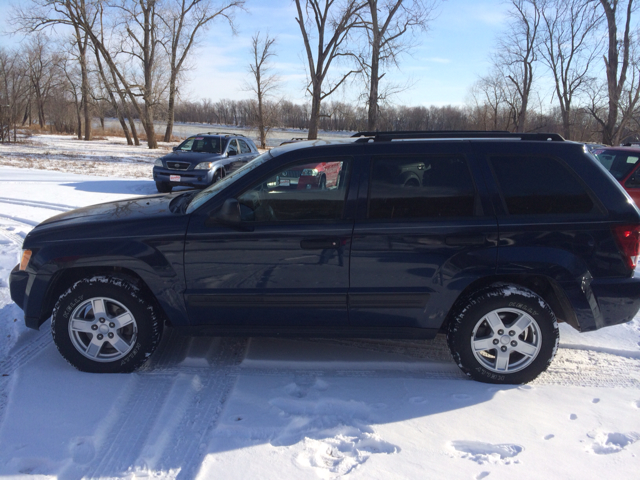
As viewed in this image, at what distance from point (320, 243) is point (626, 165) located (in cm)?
782

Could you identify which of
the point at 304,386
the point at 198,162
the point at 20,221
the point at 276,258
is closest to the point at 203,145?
the point at 198,162

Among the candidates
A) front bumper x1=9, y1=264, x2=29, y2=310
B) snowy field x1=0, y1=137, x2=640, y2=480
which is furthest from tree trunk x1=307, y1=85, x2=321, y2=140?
front bumper x1=9, y1=264, x2=29, y2=310

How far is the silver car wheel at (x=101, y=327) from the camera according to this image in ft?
11.8

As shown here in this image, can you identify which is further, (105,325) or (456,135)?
(456,135)

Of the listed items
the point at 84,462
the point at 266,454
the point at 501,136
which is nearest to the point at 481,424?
the point at 266,454

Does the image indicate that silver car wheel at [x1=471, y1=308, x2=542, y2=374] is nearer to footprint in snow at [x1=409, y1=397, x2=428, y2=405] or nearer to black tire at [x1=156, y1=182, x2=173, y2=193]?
footprint in snow at [x1=409, y1=397, x2=428, y2=405]

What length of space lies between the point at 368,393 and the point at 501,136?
2.29m

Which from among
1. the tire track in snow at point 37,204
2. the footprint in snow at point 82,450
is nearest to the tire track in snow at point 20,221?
the tire track in snow at point 37,204

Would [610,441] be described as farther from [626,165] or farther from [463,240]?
[626,165]

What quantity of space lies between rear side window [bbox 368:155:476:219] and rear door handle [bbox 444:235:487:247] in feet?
0.58

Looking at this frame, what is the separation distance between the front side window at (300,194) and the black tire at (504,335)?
128cm

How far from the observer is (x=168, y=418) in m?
3.09

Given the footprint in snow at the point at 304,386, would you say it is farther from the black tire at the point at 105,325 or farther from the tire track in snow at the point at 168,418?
the black tire at the point at 105,325

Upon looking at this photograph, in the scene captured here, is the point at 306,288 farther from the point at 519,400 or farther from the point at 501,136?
the point at 501,136
